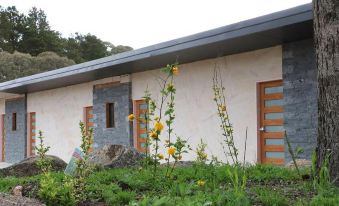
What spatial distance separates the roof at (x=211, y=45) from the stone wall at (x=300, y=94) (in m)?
0.29

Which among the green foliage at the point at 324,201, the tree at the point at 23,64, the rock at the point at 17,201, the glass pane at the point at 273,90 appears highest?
the tree at the point at 23,64

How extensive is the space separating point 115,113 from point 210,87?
3961mm

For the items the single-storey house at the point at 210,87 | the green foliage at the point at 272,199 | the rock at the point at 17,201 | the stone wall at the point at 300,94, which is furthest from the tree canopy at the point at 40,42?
the green foliage at the point at 272,199

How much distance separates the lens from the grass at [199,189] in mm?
3133

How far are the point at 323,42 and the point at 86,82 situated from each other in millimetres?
12331

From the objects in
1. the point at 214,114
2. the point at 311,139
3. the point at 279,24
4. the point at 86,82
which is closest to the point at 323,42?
the point at 279,24

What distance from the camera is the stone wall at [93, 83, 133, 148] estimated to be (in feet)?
43.9

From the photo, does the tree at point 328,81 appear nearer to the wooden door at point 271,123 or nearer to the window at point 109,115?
the wooden door at point 271,123

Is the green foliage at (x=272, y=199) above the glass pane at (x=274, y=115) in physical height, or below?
below

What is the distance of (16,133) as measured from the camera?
19.0m

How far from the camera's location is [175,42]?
10.0 meters

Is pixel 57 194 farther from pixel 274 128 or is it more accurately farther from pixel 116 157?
pixel 274 128

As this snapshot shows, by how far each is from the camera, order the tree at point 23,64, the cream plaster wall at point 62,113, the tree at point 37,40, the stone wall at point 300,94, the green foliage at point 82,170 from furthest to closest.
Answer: the tree at point 37,40
the tree at point 23,64
the cream plaster wall at point 62,113
the stone wall at point 300,94
the green foliage at point 82,170

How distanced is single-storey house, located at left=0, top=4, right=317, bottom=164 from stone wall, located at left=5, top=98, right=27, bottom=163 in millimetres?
2145
